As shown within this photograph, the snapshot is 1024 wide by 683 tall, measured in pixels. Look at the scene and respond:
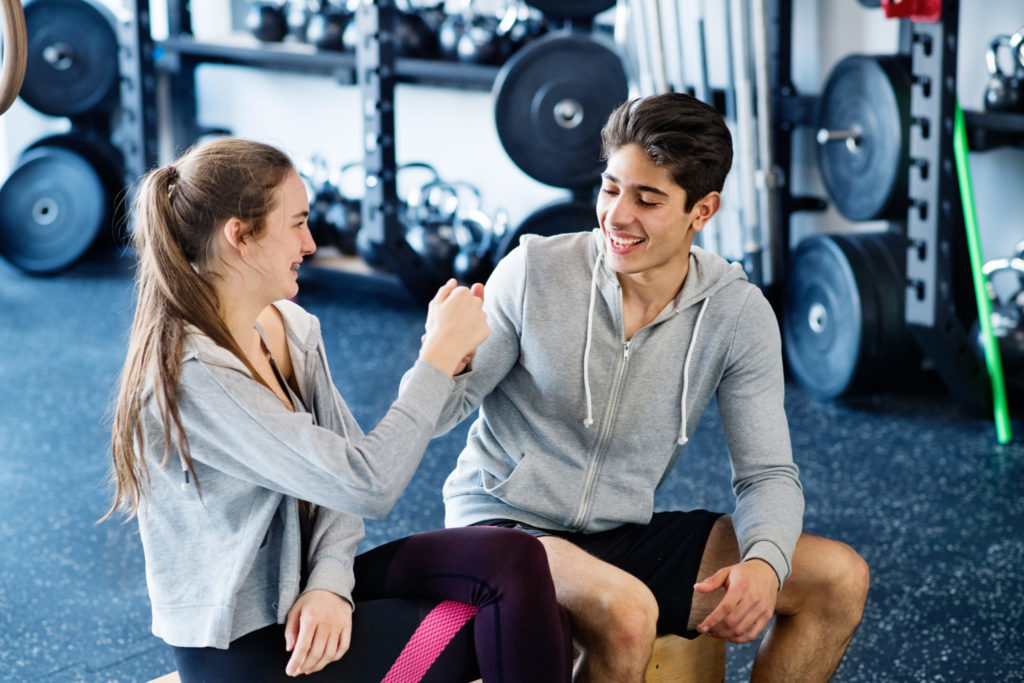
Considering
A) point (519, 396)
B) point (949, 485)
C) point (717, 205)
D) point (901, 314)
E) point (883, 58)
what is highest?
point (883, 58)

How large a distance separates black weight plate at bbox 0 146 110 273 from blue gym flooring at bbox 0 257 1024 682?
86cm

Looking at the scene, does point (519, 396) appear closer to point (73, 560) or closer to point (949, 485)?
point (73, 560)

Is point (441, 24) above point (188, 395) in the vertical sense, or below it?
above

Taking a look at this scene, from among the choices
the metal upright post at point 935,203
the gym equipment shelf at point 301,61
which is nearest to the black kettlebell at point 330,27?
the gym equipment shelf at point 301,61

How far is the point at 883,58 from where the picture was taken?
3.35 m

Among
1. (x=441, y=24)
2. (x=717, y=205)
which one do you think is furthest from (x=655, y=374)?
(x=441, y=24)

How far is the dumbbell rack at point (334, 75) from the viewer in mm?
4223

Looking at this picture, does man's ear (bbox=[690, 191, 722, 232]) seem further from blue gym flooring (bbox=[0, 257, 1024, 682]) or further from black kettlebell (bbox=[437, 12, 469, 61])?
black kettlebell (bbox=[437, 12, 469, 61])

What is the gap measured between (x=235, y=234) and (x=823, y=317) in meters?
2.57

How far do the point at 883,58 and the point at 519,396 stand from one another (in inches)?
89.3

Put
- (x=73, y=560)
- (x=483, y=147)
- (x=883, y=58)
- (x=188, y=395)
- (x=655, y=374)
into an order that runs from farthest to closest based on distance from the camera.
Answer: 1. (x=483, y=147)
2. (x=883, y=58)
3. (x=73, y=560)
4. (x=655, y=374)
5. (x=188, y=395)

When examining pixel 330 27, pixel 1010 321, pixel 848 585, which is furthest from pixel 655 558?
pixel 330 27

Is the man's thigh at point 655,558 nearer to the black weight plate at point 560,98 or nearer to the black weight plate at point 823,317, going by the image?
the black weight plate at point 823,317

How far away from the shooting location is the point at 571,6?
4.04 metres
